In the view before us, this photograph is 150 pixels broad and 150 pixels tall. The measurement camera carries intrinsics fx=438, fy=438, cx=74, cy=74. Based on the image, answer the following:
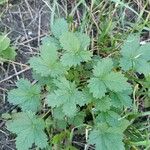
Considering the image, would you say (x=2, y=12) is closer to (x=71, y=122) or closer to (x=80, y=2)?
(x=80, y=2)

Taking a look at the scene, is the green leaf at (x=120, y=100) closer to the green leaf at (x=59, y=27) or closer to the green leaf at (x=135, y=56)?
the green leaf at (x=135, y=56)

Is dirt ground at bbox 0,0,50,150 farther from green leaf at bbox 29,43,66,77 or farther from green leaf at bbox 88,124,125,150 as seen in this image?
green leaf at bbox 88,124,125,150

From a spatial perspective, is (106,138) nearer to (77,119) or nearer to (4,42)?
(77,119)

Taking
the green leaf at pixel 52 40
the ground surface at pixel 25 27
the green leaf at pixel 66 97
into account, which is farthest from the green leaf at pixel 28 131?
the green leaf at pixel 52 40

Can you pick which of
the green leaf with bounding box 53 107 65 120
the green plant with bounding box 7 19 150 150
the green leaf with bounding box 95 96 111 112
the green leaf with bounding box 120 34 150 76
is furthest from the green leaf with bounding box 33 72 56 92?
the green leaf with bounding box 120 34 150 76

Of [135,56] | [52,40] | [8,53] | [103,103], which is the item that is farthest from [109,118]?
[8,53]

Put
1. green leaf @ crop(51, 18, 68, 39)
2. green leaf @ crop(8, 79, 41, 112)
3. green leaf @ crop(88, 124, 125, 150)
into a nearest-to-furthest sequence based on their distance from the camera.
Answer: green leaf @ crop(88, 124, 125, 150) < green leaf @ crop(8, 79, 41, 112) < green leaf @ crop(51, 18, 68, 39)
